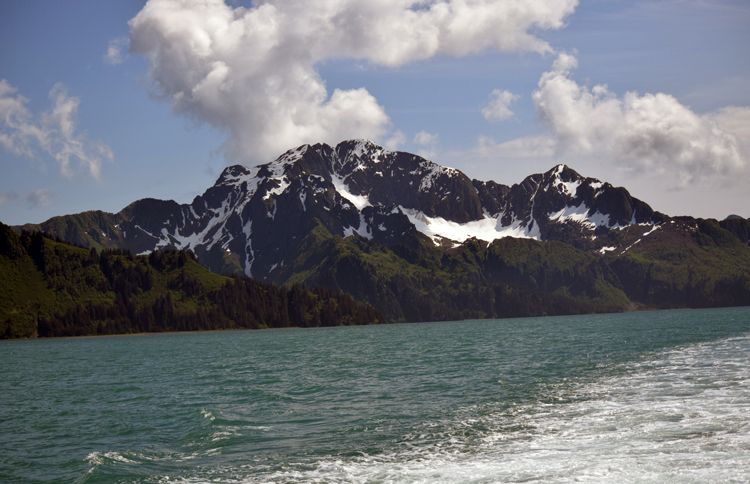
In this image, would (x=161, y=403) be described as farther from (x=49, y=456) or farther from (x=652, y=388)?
(x=652, y=388)

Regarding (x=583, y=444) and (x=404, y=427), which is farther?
(x=404, y=427)

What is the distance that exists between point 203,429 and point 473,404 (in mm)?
21067

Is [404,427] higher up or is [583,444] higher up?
[404,427]

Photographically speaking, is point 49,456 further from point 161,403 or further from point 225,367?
point 225,367

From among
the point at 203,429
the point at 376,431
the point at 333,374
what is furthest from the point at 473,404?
the point at 333,374

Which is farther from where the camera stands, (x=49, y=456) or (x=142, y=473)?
(x=49, y=456)

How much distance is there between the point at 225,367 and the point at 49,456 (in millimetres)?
73625

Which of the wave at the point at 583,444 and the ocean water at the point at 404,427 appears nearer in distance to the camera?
the wave at the point at 583,444

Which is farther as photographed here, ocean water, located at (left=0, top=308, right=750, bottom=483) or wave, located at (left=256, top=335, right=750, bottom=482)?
ocean water, located at (left=0, top=308, right=750, bottom=483)

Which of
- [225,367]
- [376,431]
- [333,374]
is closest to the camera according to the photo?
[376,431]

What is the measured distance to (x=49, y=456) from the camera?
150 ft

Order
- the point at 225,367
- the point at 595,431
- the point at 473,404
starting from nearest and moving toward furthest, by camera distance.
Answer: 1. the point at 595,431
2. the point at 473,404
3. the point at 225,367

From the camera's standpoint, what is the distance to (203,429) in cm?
5294

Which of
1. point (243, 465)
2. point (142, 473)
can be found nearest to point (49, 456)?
point (142, 473)
